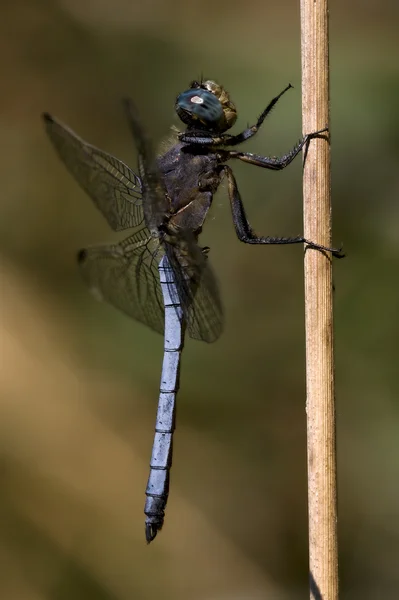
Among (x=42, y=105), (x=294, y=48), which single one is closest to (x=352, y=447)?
(x=294, y=48)

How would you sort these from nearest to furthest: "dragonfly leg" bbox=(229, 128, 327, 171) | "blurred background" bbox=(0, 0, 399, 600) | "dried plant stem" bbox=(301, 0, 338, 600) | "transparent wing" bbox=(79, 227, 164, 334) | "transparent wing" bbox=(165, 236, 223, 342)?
"dried plant stem" bbox=(301, 0, 338, 600) < "dragonfly leg" bbox=(229, 128, 327, 171) < "transparent wing" bbox=(165, 236, 223, 342) < "transparent wing" bbox=(79, 227, 164, 334) < "blurred background" bbox=(0, 0, 399, 600)

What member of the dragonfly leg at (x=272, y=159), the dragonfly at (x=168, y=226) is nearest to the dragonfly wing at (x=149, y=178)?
the dragonfly at (x=168, y=226)

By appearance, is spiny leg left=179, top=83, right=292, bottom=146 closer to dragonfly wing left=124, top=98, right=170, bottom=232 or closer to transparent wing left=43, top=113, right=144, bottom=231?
dragonfly wing left=124, top=98, right=170, bottom=232

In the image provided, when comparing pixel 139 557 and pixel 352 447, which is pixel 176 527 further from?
pixel 352 447

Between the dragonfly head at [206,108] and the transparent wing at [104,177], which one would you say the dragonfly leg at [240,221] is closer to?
the dragonfly head at [206,108]

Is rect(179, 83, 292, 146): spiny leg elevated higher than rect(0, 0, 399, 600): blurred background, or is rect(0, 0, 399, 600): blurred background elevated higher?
rect(179, 83, 292, 146): spiny leg

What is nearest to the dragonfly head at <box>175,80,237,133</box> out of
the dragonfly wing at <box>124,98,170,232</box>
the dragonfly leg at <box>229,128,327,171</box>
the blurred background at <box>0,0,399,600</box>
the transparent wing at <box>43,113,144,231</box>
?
the dragonfly leg at <box>229,128,327,171</box>
